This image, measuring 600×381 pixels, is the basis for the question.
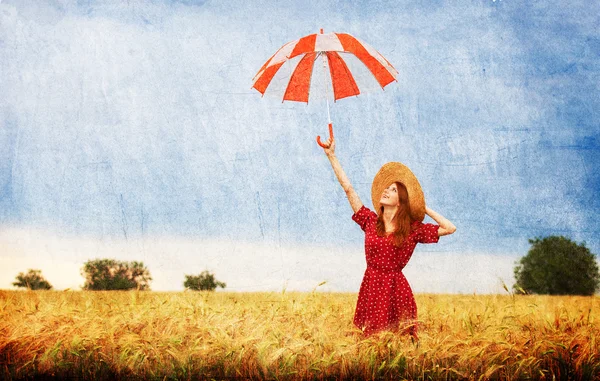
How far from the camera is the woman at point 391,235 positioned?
5480 mm

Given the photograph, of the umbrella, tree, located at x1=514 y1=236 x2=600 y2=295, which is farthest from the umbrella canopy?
tree, located at x1=514 y1=236 x2=600 y2=295

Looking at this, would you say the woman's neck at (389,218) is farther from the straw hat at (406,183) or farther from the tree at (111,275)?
the tree at (111,275)

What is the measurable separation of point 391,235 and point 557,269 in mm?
15661

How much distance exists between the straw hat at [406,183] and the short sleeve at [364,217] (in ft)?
0.30

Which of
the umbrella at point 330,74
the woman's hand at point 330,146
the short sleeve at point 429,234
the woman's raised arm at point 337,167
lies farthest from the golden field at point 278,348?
the umbrella at point 330,74

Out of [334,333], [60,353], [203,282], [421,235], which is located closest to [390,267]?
[421,235]

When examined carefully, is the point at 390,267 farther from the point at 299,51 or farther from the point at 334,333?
the point at 299,51

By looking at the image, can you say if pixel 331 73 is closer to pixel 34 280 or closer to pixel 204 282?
pixel 204 282

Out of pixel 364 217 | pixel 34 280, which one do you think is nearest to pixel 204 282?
pixel 34 280

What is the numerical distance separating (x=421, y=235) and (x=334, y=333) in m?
1.14

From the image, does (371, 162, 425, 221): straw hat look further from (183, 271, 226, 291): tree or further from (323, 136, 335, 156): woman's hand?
(183, 271, 226, 291): tree

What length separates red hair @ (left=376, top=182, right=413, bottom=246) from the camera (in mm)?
5441

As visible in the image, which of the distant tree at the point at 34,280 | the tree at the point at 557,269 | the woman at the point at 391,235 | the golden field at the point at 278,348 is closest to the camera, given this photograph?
Answer: the golden field at the point at 278,348

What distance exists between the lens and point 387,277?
559 cm
